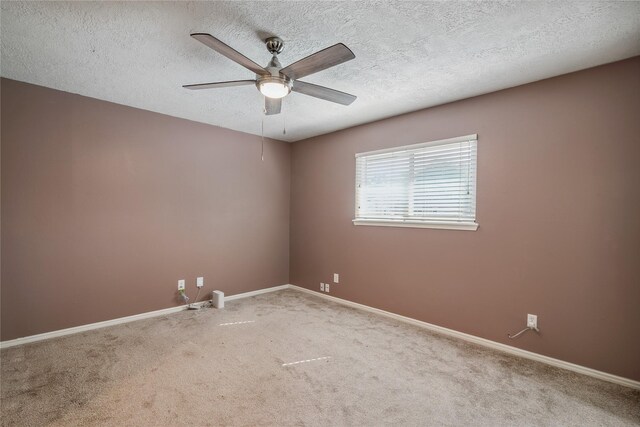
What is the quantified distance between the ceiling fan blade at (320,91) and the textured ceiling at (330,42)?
267 mm

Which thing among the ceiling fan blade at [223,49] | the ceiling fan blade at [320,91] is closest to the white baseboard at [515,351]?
the ceiling fan blade at [320,91]

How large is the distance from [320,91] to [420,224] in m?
1.91

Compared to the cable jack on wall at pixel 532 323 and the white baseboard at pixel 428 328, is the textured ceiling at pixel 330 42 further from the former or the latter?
the white baseboard at pixel 428 328

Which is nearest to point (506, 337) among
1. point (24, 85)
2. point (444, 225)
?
point (444, 225)

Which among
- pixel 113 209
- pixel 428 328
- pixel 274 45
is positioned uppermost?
pixel 274 45

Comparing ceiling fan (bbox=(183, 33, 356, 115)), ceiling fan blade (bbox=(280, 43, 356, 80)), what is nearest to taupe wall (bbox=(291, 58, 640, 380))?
ceiling fan (bbox=(183, 33, 356, 115))

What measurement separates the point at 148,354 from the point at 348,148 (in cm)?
324

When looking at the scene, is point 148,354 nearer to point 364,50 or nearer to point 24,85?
point 24,85

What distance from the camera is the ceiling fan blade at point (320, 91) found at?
214cm

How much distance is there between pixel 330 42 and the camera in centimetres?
209

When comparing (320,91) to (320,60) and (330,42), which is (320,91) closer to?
(330,42)

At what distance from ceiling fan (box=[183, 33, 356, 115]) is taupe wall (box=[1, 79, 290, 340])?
188 cm

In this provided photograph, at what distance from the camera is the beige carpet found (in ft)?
6.10

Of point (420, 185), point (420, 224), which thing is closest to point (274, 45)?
point (420, 185)
